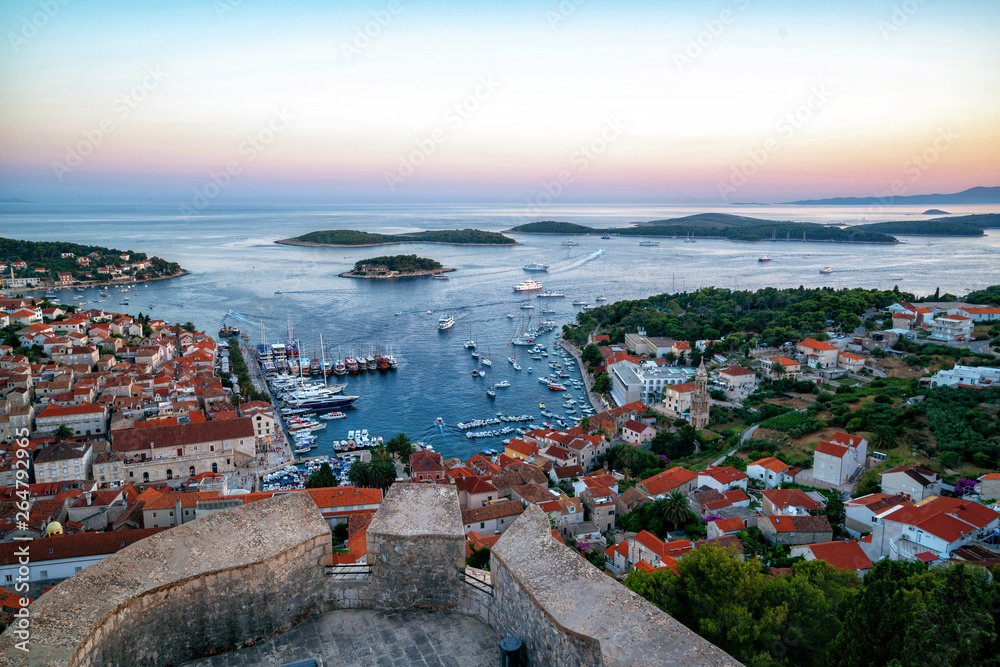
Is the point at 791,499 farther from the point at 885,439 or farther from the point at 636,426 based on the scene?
the point at 636,426

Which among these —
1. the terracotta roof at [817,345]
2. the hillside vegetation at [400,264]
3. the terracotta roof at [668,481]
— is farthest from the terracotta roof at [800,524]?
the hillside vegetation at [400,264]

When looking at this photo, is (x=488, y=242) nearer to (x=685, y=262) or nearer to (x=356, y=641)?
(x=685, y=262)

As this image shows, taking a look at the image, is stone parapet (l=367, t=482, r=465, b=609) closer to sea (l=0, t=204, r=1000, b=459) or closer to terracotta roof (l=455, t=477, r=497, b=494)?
terracotta roof (l=455, t=477, r=497, b=494)

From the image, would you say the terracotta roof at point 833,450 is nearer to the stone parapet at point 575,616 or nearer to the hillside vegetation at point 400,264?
the stone parapet at point 575,616

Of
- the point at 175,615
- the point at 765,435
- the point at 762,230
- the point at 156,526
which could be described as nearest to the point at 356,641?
the point at 175,615

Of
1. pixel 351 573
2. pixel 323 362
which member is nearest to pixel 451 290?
pixel 323 362

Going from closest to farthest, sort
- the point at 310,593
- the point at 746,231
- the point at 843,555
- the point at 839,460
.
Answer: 1. the point at 310,593
2. the point at 843,555
3. the point at 839,460
4. the point at 746,231
